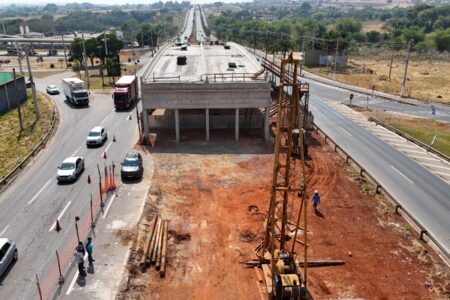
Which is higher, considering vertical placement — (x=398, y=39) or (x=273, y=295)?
(x=398, y=39)

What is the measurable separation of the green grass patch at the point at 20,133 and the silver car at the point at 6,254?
54.1ft

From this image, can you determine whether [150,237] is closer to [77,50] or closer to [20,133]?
[20,133]

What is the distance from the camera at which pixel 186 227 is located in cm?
3103

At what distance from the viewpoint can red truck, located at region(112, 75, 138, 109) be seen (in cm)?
6141

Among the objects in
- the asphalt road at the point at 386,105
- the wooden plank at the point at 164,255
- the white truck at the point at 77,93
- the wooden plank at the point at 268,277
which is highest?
the white truck at the point at 77,93

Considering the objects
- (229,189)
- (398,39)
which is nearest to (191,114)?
(229,189)

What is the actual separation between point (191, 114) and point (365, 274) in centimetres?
3403

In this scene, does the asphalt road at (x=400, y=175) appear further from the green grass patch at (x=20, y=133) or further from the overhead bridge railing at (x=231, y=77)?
the green grass patch at (x=20, y=133)

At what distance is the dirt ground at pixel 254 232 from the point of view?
2456cm

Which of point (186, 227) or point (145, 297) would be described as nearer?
point (145, 297)

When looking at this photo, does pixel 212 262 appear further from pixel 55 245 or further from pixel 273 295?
pixel 55 245

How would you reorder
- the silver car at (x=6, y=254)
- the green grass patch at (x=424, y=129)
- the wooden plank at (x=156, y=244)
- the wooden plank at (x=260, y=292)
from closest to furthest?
the wooden plank at (x=260, y=292), the silver car at (x=6, y=254), the wooden plank at (x=156, y=244), the green grass patch at (x=424, y=129)

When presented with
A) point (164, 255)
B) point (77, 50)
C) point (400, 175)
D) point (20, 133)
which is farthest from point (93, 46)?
point (164, 255)

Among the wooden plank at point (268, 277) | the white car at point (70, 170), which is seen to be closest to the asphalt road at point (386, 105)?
the wooden plank at point (268, 277)
